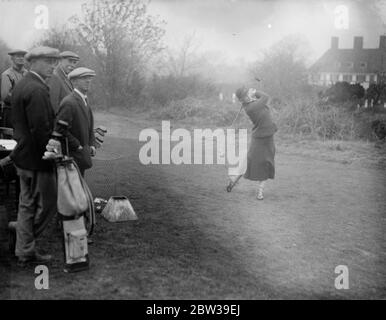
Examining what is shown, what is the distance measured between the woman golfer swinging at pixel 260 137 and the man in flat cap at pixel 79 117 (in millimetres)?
3424

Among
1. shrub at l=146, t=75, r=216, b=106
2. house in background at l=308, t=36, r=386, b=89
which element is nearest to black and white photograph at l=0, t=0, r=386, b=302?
shrub at l=146, t=75, r=216, b=106

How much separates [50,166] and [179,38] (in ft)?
78.4

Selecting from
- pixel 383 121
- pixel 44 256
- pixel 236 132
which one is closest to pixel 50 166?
pixel 44 256

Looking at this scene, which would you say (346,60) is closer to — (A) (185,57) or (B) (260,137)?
(A) (185,57)

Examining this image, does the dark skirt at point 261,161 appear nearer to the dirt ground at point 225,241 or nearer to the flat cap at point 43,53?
the dirt ground at point 225,241

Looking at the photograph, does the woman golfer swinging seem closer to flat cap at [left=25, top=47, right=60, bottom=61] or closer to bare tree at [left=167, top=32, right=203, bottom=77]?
flat cap at [left=25, top=47, right=60, bottom=61]

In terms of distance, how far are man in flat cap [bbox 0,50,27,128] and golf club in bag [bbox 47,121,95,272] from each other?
3933 mm

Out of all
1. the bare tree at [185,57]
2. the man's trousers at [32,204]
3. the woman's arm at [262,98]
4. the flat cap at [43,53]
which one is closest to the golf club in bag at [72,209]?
the man's trousers at [32,204]

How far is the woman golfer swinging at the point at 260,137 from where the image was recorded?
8.02m

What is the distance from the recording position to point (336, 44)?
57.1 meters

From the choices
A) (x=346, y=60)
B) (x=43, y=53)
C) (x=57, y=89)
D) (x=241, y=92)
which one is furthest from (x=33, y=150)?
(x=346, y=60)

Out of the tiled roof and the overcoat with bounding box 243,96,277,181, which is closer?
the overcoat with bounding box 243,96,277,181

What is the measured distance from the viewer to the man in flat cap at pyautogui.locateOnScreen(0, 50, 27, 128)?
7902mm

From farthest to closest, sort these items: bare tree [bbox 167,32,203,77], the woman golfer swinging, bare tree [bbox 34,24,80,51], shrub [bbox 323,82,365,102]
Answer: bare tree [bbox 167,32,203,77] → shrub [bbox 323,82,365,102] → bare tree [bbox 34,24,80,51] → the woman golfer swinging
